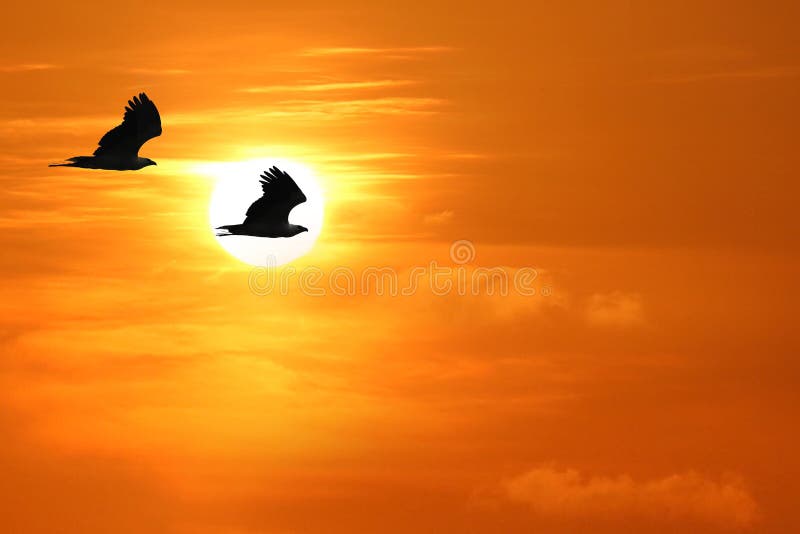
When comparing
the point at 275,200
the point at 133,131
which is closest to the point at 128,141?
the point at 133,131

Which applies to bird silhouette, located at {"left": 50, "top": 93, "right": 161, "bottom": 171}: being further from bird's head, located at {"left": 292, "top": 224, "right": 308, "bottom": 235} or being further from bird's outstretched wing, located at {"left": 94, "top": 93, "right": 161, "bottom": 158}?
bird's head, located at {"left": 292, "top": 224, "right": 308, "bottom": 235}

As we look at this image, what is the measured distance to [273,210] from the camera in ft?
189

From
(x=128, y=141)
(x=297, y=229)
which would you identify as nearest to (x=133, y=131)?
(x=128, y=141)

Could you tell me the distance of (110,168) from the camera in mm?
59031

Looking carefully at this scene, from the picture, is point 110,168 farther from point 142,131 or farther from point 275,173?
point 275,173

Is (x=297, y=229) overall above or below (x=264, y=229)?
above

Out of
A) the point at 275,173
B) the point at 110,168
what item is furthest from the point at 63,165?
the point at 275,173

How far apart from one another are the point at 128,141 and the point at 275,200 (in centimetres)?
504

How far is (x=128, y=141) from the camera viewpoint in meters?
58.4

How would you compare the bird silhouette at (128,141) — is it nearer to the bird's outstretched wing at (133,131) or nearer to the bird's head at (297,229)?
the bird's outstretched wing at (133,131)

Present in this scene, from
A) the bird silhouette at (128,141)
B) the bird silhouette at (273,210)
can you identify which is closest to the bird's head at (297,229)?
the bird silhouette at (273,210)

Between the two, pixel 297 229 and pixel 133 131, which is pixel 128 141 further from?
pixel 297 229

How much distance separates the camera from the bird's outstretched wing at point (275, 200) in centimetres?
5511

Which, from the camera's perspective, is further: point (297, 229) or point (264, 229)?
point (297, 229)
